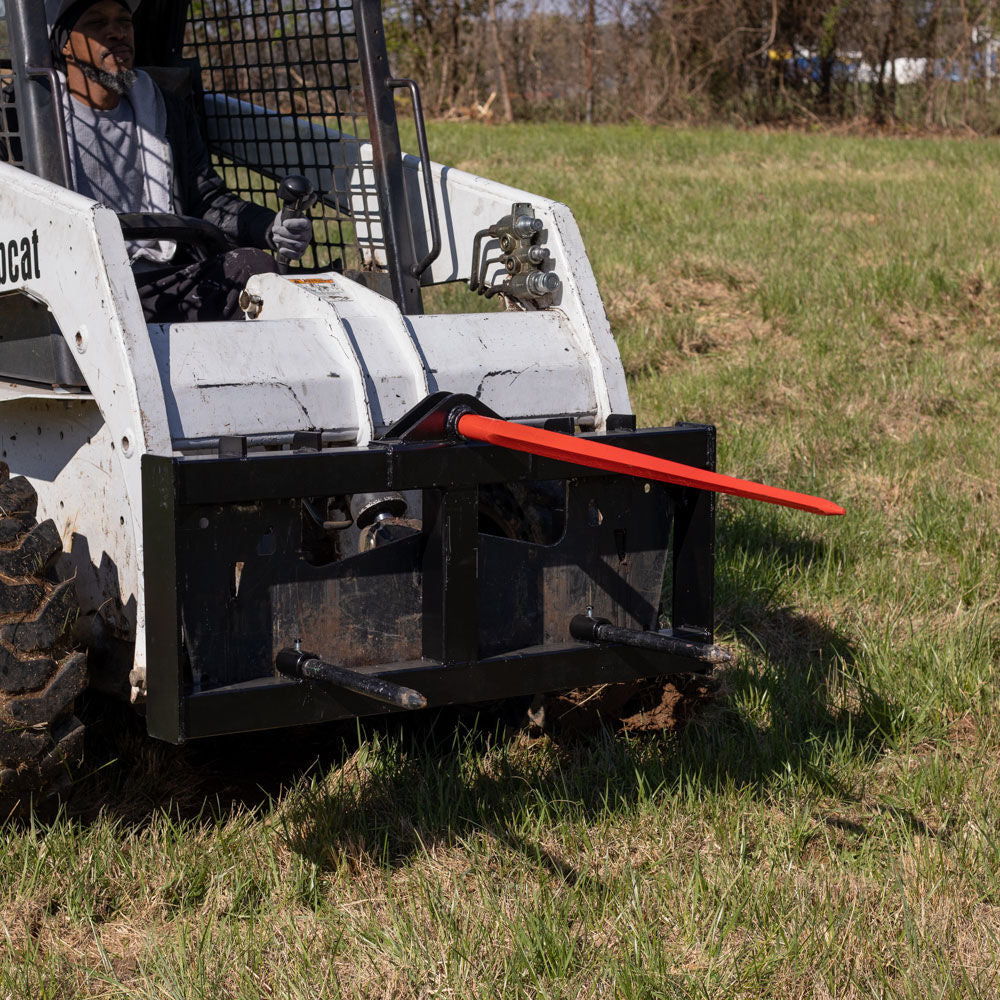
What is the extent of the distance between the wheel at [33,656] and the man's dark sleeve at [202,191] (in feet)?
4.29

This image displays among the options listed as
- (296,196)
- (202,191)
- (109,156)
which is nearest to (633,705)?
(296,196)

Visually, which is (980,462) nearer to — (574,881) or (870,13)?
(574,881)

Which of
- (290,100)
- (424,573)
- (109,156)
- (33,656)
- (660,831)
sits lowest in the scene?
(660,831)

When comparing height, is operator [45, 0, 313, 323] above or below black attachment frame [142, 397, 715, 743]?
above

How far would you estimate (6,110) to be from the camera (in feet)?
11.6

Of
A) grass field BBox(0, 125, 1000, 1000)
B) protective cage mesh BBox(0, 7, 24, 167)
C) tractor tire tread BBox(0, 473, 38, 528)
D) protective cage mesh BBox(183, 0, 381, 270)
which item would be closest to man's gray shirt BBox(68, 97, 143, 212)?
protective cage mesh BBox(0, 7, 24, 167)

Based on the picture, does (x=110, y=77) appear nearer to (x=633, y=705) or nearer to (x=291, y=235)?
(x=291, y=235)

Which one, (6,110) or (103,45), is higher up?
(103,45)

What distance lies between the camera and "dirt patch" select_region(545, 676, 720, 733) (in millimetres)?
3631

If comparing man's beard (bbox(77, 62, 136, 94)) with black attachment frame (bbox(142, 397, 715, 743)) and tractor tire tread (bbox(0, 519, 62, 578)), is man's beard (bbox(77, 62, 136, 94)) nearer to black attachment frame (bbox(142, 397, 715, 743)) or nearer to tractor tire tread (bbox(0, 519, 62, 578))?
tractor tire tread (bbox(0, 519, 62, 578))

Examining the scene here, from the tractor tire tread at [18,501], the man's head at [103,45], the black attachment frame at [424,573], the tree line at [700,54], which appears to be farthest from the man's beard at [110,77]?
the tree line at [700,54]

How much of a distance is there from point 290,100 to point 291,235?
0.53 metres

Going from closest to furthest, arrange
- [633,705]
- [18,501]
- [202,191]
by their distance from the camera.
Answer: [18,501] → [633,705] → [202,191]

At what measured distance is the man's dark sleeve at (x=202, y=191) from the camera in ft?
13.0
